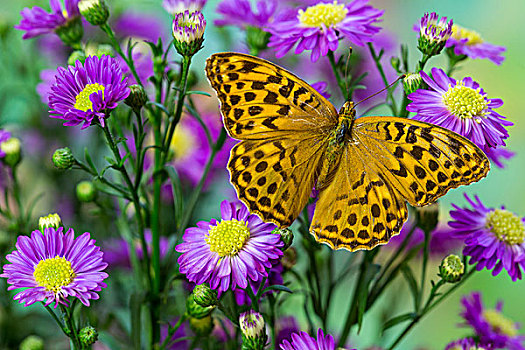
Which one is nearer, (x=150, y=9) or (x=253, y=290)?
(x=253, y=290)

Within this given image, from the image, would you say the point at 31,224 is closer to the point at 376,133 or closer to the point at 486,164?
the point at 376,133

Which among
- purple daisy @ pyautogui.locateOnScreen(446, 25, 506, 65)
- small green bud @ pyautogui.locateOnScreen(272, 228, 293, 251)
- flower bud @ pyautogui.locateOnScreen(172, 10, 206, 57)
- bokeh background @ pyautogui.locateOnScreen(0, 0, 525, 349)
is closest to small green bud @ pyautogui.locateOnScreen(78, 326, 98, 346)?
small green bud @ pyautogui.locateOnScreen(272, 228, 293, 251)

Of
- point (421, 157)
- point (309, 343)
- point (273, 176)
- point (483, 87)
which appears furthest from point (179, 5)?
point (483, 87)

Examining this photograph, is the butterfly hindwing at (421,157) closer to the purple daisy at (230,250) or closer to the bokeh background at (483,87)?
the purple daisy at (230,250)

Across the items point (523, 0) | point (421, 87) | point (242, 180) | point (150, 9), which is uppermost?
point (523, 0)

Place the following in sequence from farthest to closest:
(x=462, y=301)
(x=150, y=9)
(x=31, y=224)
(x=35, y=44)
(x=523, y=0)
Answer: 1. (x=523, y=0)
2. (x=150, y=9)
3. (x=35, y=44)
4. (x=31, y=224)
5. (x=462, y=301)

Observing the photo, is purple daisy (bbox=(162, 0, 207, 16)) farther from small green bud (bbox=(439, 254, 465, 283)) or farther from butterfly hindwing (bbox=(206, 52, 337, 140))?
small green bud (bbox=(439, 254, 465, 283))

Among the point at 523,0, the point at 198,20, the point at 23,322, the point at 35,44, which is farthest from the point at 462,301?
the point at 523,0
